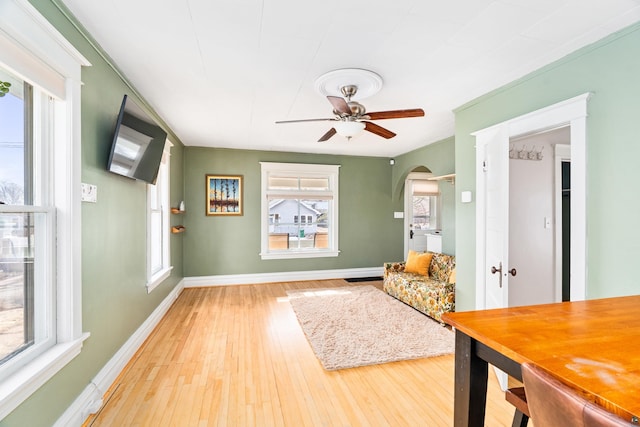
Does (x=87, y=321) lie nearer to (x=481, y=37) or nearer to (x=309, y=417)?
(x=309, y=417)

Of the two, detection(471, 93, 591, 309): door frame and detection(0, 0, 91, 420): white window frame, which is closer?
detection(0, 0, 91, 420): white window frame

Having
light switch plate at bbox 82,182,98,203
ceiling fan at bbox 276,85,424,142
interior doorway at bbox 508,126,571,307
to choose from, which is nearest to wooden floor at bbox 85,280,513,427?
interior doorway at bbox 508,126,571,307

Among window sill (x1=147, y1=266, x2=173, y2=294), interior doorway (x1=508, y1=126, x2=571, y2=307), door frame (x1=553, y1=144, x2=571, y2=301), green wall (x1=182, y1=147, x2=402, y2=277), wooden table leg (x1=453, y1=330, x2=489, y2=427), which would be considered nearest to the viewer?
wooden table leg (x1=453, y1=330, x2=489, y2=427)

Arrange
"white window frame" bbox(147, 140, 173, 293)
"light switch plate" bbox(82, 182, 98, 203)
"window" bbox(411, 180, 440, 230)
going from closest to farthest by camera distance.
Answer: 1. "light switch plate" bbox(82, 182, 98, 203)
2. "white window frame" bbox(147, 140, 173, 293)
3. "window" bbox(411, 180, 440, 230)

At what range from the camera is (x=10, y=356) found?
1.45m

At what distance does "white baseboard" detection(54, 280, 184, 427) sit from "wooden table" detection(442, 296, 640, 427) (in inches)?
83.9

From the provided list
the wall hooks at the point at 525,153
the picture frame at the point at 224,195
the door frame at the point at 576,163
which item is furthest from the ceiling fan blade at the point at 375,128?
the picture frame at the point at 224,195

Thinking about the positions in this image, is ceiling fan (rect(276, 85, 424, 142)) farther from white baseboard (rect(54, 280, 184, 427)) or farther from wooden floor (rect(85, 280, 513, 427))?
white baseboard (rect(54, 280, 184, 427))

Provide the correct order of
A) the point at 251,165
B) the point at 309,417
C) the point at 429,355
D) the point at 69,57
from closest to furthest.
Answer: the point at 69,57, the point at 309,417, the point at 429,355, the point at 251,165

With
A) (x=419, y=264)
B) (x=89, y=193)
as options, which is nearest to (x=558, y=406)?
(x=89, y=193)

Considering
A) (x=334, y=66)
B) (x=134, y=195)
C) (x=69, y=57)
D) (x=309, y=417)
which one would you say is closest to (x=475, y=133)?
(x=334, y=66)

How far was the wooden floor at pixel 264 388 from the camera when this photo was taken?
1988 mm

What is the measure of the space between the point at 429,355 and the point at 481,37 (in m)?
2.61

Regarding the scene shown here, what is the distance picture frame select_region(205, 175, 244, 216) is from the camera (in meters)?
5.44
